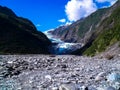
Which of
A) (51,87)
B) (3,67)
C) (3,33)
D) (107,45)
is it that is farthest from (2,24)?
(51,87)

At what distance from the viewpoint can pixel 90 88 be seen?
59.9ft

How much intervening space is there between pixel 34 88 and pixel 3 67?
10256mm

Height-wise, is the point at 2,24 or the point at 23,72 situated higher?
the point at 2,24

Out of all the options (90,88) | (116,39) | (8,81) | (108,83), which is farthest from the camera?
(116,39)

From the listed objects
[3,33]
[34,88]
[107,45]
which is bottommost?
[34,88]

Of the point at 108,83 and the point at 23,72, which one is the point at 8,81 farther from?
the point at 108,83

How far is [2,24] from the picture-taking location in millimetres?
176875

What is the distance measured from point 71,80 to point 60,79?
1.09m

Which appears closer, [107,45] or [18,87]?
[18,87]

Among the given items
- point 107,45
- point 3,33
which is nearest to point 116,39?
point 107,45

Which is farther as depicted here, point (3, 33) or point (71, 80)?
point (3, 33)

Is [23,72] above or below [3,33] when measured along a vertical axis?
below

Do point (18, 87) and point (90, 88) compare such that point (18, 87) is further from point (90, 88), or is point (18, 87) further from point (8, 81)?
point (90, 88)

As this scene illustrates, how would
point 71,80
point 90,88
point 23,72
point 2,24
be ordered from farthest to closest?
1. point 2,24
2. point 23,72
3. point 71,80
4. point 90,88
